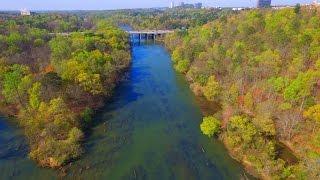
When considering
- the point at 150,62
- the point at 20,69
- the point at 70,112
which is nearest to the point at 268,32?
the point at 150,62

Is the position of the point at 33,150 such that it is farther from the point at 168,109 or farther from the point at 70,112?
the point at 168,109

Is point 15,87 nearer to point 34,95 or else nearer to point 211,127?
point 34,95

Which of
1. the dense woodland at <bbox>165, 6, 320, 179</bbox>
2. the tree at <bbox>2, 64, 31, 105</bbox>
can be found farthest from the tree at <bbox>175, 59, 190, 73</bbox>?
the tree at <bbox>2, 64, 31, 105</bbox>

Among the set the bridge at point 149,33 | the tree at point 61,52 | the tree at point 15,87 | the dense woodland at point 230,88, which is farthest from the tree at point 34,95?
the bridge at point 149,33

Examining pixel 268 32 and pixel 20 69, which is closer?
pixel 20 69

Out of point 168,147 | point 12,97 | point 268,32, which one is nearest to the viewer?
point 168,147

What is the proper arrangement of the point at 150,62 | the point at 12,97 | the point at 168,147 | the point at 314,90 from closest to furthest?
the point at 168,147
the point at 314,90
the point at 12,97
the point at 150,62

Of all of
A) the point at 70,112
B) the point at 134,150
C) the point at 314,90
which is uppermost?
the point at 314,90
